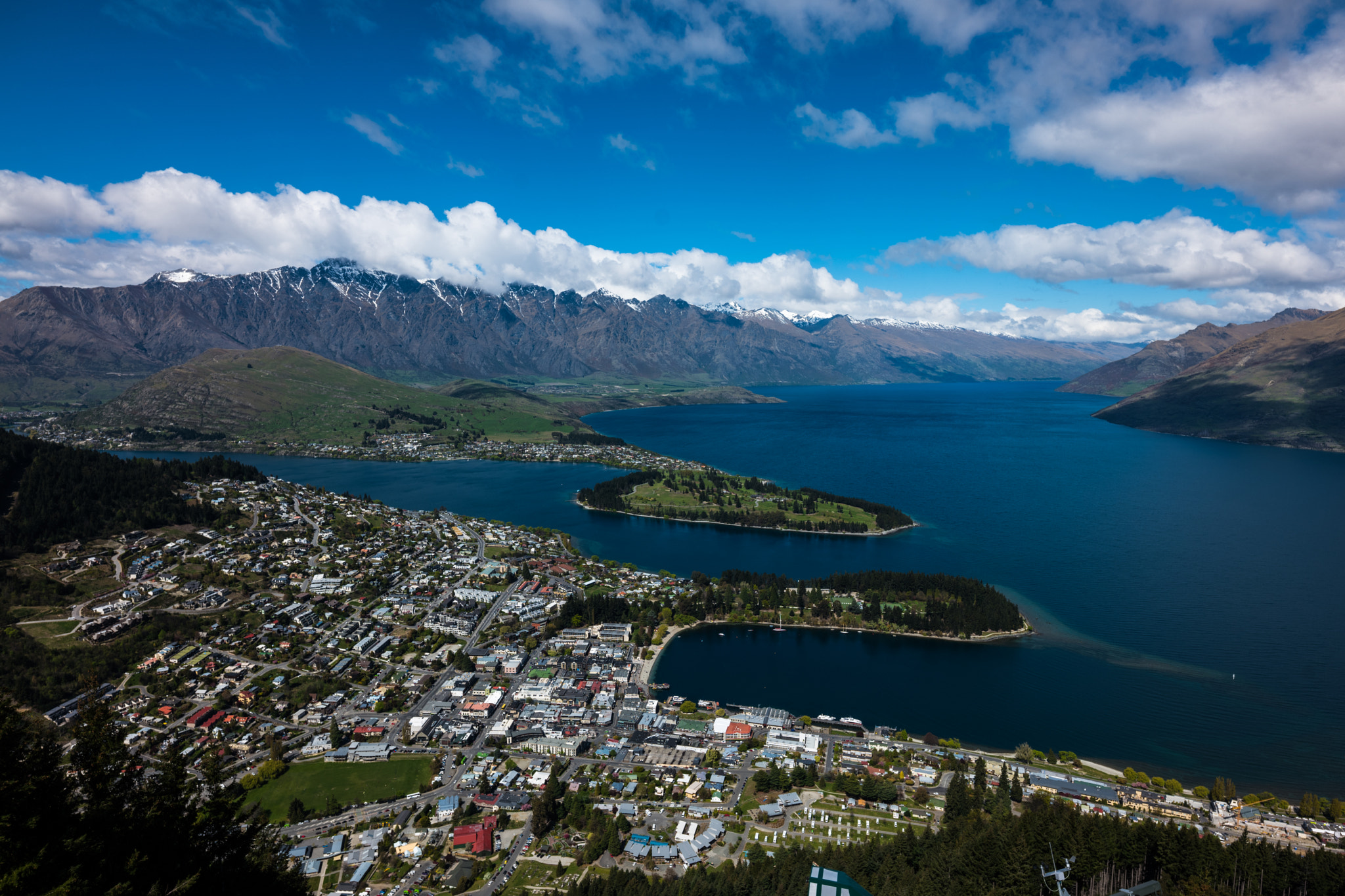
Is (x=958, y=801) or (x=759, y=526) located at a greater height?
(x=759, y=526)

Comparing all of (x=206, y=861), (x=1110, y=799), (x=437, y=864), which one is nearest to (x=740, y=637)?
(x=1110, y=799)

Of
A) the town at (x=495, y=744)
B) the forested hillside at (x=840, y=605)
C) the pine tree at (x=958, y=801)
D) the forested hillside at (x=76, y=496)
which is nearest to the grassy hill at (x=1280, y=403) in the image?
the forested hillside at (x=840, y=605)

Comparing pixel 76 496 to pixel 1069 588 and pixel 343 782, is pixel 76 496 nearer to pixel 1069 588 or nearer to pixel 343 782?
pixel 343 782

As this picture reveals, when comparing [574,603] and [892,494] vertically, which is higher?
[892,494]

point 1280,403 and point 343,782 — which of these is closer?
point 343,782

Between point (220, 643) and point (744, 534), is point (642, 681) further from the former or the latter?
point (744, 534)

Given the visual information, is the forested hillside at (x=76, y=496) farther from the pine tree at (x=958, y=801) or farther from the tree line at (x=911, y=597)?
the pine tree at (x=958, y=801)

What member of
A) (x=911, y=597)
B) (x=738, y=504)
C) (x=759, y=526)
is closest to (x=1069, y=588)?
(x=911, y=597)
